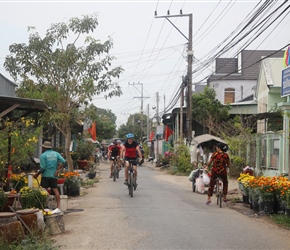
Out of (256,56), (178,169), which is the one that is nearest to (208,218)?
(178,169)

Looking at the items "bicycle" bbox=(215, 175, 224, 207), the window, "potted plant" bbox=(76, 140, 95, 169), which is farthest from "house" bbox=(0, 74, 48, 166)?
the window

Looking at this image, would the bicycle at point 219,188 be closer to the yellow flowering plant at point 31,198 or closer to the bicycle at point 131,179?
the bicycle at point 131,179

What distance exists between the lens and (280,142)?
18.2 m

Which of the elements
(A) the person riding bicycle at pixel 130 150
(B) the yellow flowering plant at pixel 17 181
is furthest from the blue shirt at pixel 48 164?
(A) the person riding bicycle at pixel 130 150

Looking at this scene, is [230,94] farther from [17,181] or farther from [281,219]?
[17,181]

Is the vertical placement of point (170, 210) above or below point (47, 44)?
below

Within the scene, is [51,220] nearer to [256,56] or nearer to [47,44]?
[47,44]

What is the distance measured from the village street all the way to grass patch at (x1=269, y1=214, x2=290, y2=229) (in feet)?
0.84

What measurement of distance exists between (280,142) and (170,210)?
→ 7779 millimetres

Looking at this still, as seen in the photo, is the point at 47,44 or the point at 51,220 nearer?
the point at 51,220

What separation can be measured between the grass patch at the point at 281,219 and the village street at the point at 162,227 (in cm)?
25

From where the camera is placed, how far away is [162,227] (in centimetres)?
955

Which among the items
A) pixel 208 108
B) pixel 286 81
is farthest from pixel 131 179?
pixel 208 108

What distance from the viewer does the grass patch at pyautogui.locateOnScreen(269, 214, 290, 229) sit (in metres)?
10.9
